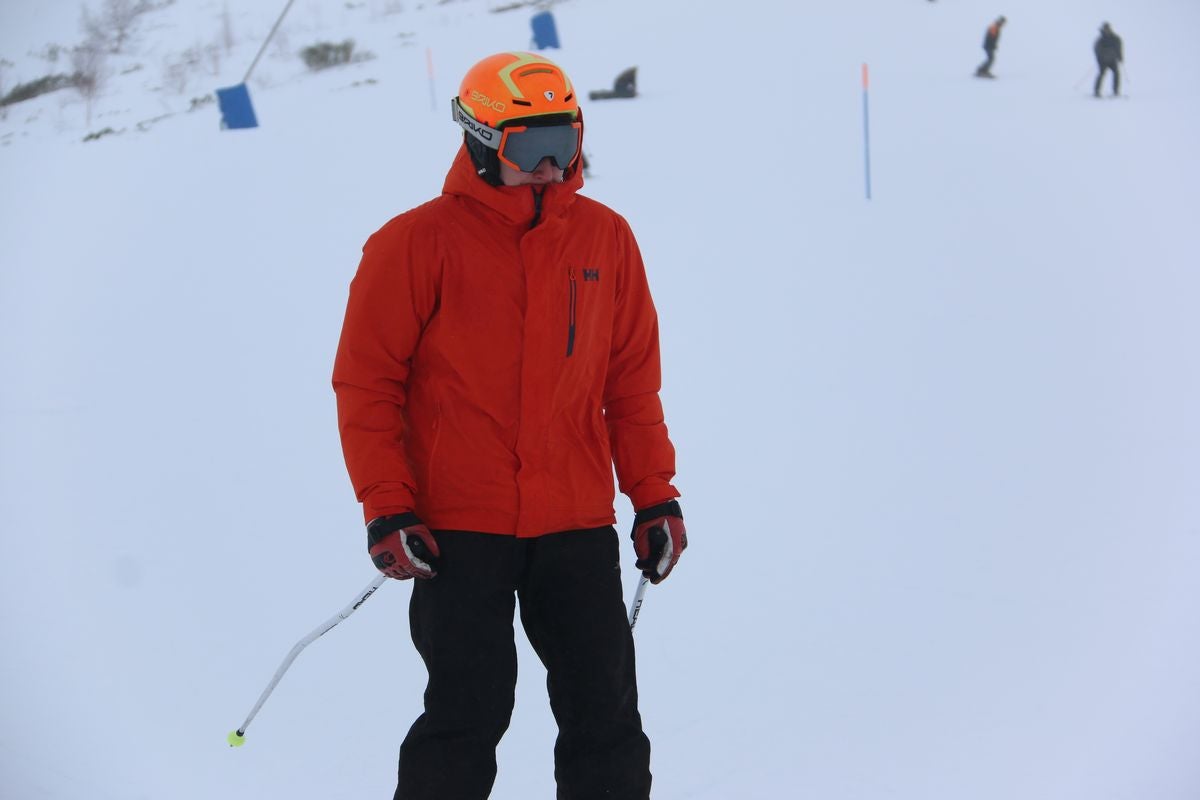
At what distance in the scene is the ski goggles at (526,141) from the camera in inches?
86.2

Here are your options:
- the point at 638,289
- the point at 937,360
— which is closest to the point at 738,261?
the point at 937,360

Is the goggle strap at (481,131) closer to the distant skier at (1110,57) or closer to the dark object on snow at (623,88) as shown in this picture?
the dark object on snow at (623,88)

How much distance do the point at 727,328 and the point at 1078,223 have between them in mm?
3608

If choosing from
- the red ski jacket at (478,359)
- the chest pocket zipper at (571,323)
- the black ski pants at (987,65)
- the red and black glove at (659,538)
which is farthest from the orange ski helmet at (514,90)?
the black ski pants at (987,65)

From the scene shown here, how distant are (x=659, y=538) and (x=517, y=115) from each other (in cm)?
92

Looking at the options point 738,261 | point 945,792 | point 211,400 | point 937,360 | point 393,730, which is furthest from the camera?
point 738,261

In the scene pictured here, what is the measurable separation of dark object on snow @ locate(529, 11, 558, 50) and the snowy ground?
1534mm

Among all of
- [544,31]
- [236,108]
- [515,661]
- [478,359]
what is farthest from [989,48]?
[515,661]

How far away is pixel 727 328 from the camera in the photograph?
22.8 ft

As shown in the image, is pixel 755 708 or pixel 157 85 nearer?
pixel 755 708

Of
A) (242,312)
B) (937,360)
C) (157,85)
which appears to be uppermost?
(157,85)

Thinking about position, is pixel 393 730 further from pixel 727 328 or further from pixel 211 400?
pixel 727 328

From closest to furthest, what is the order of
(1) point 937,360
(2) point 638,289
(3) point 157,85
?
(2) point 638,289
(1) point 937,360
(3) point 157,85

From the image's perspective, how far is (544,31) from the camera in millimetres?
13688
